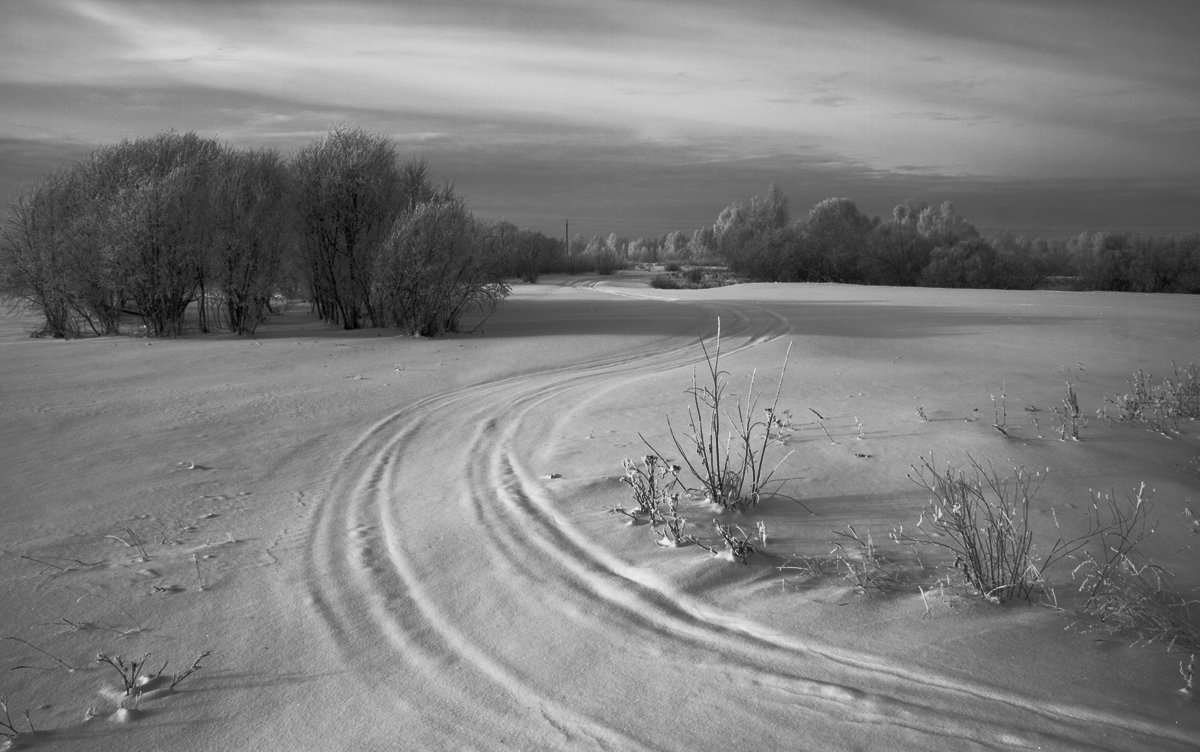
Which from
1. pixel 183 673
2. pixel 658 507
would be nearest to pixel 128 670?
pixel 183 673

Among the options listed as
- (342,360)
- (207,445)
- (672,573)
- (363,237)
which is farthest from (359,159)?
(672,573)

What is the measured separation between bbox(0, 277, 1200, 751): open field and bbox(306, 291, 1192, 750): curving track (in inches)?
0.6

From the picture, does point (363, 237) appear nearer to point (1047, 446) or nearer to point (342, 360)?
point (342, 360)

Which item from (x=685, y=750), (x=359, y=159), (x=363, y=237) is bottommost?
(x=685, y=750)

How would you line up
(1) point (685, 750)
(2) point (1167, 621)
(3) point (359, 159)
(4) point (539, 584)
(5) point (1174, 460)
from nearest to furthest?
1. (1) point (685, 750)
2. (2) point (1167, 621)
3. (4) point (539, 584)
4. (5) point (1174, 460)
5. (3) point (359, 159)

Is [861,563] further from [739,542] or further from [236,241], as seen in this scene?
[236,241]

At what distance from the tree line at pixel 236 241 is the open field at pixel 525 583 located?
243 inches

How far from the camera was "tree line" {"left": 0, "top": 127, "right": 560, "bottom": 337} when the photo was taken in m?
14.8

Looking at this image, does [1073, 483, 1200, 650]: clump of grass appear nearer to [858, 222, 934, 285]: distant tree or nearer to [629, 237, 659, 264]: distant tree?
[858, 222, 934, 285]: distant tree

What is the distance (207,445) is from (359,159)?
38.0 ft

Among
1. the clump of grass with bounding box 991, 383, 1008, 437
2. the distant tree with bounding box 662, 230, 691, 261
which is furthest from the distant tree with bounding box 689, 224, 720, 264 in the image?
the clump of grass with bounding box 991, 383, 1008, 437

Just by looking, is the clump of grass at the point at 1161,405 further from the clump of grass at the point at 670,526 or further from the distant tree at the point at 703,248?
the distant tree at the point at 703,248

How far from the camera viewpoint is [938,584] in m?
3.69

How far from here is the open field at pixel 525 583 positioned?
2.80m
